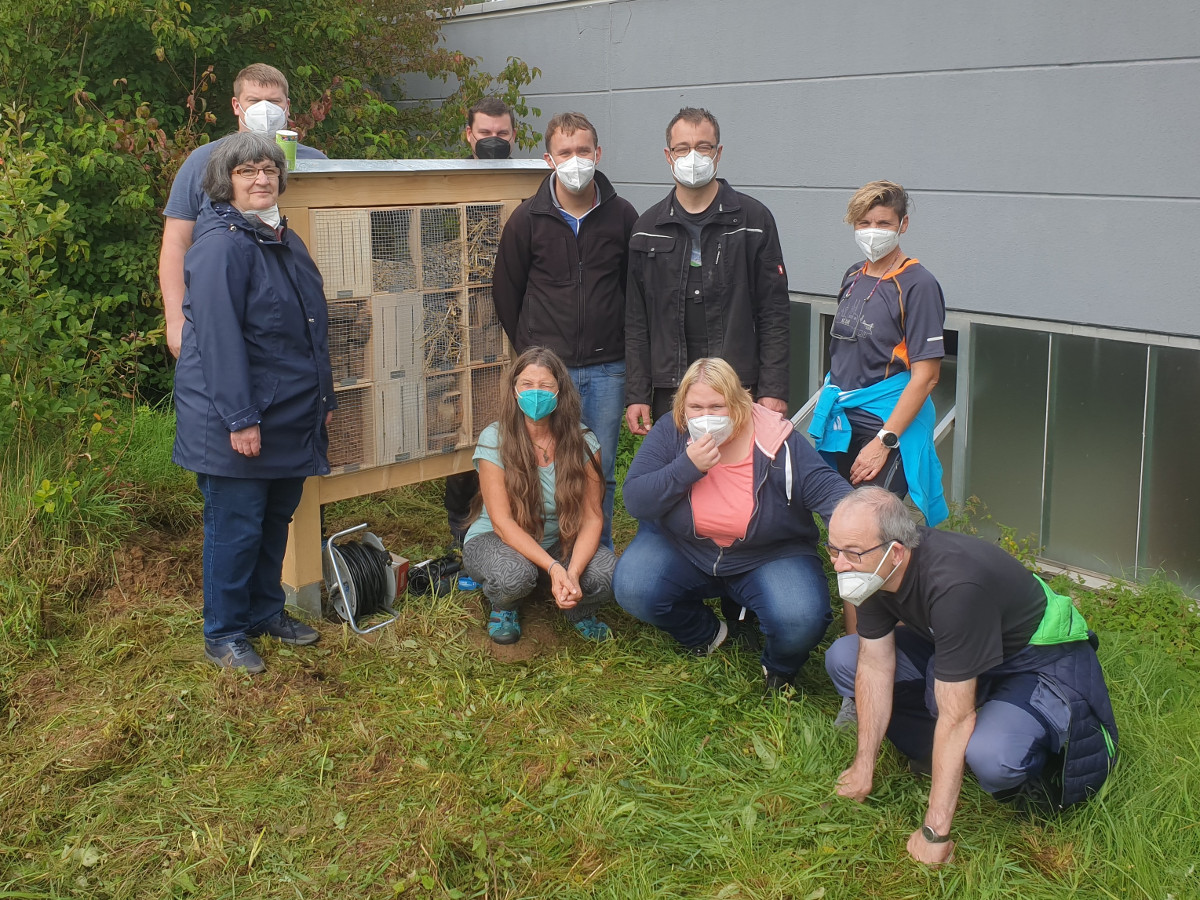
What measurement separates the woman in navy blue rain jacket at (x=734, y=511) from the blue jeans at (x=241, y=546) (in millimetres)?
1318

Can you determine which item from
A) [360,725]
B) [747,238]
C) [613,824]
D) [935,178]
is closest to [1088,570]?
[935,178]

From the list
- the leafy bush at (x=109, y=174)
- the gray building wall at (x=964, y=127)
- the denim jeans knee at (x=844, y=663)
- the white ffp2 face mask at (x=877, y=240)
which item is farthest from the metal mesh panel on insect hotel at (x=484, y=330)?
the denim jeans knee at (x=844, y=663)

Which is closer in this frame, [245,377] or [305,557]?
[245,377]

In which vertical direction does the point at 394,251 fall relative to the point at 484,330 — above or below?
above

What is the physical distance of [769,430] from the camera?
391 cm

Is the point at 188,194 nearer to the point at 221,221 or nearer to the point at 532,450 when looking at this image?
the point at 221,221

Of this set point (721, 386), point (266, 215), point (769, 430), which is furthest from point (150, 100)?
point (769, 430)

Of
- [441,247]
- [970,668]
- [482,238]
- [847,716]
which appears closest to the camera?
[970,668]

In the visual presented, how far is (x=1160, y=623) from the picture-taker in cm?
448

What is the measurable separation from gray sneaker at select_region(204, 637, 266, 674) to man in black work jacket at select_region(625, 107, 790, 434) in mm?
1873

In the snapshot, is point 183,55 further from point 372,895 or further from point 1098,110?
point 372,895

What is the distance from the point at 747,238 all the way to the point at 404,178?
1.44 m

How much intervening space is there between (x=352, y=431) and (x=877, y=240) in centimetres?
222

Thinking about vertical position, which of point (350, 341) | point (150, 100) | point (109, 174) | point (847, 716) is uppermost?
point (150, 100)
